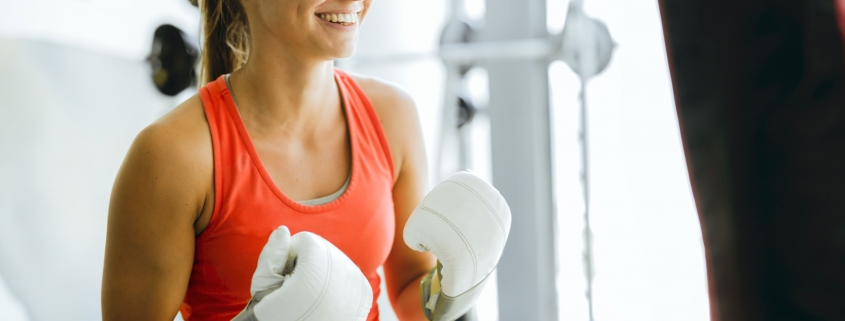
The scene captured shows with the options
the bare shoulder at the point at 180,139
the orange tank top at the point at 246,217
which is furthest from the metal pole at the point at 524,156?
the bare shoulder at the point at 180,139

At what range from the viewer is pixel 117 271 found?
90 centimetres

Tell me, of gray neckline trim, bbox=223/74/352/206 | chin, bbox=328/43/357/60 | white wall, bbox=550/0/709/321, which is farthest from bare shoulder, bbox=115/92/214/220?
white wall, bbox=550/0/709/321

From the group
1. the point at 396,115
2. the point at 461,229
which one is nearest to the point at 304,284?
the point at 461,229

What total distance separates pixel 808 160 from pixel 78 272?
48.6 inches

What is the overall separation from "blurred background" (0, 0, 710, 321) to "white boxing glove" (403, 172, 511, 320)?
21.9 inches

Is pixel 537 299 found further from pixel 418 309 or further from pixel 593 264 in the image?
pixel 418 309

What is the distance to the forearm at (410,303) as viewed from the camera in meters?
1.12

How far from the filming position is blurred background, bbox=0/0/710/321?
1.13 metres

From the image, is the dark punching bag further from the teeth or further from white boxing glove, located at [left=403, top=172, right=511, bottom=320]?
the teeth

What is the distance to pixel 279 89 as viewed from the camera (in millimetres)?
1039

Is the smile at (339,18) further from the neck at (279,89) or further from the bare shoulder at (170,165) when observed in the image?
the bare shoulder at (170,165)

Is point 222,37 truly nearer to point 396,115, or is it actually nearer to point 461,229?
point 396,115

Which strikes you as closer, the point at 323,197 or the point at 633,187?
the point at 323,197

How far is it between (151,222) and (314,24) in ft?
1.18
